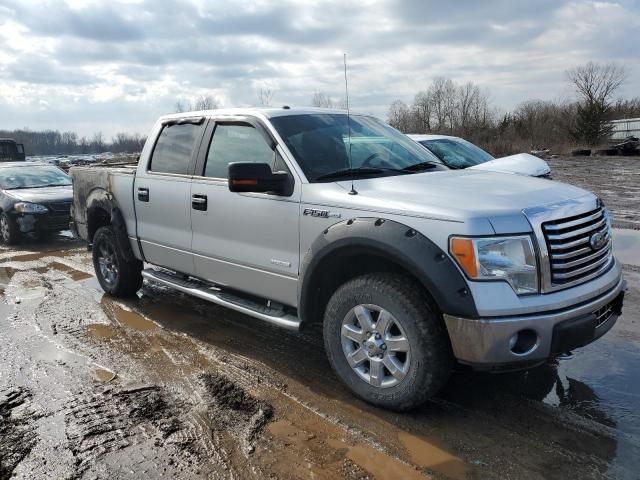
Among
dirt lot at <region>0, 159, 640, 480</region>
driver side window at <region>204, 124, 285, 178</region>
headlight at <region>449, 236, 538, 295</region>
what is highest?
driver side window at <region>204, 124, 285, 178</region>

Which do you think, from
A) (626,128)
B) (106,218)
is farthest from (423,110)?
(106,218)

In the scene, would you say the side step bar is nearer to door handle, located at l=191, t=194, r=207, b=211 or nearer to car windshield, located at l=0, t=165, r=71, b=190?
door handle, located at l=191, t=194, r=207, b=211

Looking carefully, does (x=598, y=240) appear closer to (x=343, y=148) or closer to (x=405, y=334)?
(x=405, y=334)

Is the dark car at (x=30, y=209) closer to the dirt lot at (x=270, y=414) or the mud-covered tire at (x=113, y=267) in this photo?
the mud-covered tire at (x=113, y=267)

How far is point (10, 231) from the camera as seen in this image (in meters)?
10.6

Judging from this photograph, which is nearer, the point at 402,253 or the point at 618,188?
the point at 402,253

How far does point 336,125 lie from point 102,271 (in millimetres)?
3585

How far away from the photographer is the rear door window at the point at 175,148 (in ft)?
16.5

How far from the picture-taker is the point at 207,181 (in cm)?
469

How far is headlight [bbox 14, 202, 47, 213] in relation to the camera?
34.8 feet

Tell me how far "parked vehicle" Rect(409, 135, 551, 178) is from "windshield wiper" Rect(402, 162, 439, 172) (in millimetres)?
3499

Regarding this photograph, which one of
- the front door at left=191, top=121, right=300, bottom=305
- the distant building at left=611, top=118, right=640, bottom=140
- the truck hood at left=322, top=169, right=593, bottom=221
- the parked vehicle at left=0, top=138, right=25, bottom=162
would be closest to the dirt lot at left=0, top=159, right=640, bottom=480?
the front door at left=191, top=121, right=300, bottom=305

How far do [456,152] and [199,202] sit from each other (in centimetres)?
583

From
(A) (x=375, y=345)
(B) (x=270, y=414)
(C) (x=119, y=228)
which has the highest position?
(C) (x=119, y=228)
